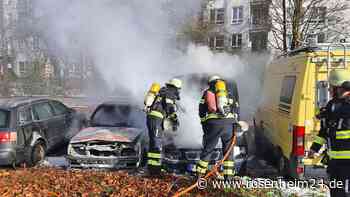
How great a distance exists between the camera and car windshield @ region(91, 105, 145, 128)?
7.73m

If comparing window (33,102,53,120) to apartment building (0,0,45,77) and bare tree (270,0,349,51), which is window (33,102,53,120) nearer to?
apartment building (0,0,45,77)

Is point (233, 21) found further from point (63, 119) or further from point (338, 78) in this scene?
point (338, 78)

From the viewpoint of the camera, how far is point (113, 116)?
26.2ft

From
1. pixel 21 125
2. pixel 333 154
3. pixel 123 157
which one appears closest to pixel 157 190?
pixel 123 157

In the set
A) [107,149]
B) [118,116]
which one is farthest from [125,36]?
[107,149]

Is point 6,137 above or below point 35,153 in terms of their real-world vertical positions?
above

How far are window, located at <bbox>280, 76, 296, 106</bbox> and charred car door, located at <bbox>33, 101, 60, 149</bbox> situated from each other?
18.8 ft

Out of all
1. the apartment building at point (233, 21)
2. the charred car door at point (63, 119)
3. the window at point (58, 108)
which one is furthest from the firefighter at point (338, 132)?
the window at point (58, 108)

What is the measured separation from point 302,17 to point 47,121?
1282cm

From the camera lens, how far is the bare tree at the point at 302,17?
1495cm

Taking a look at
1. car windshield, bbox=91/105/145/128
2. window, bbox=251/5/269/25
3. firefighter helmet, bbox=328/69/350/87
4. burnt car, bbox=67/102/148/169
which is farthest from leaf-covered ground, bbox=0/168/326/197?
window, bbox=251/5/269/25

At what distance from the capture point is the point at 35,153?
24.5ft

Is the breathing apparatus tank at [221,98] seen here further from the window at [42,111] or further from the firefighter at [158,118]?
the window at [42,111]

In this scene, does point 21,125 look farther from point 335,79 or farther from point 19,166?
point 335,79
